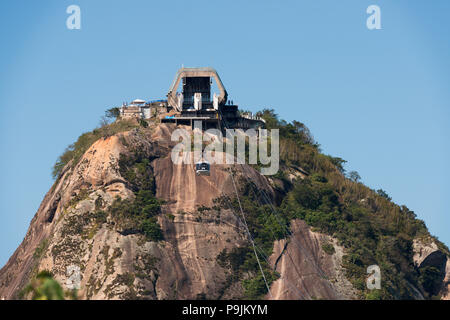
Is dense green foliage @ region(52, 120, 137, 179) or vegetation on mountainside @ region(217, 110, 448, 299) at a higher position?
dense green foliage @ region(52, 120, 137, 179)

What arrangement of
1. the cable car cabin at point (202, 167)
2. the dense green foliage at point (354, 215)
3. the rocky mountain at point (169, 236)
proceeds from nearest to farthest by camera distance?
the rocky mountain at point (169, 236), the cable car cabin at point (202, 167), the dense green foliage at point (354, 215)

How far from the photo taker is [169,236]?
117m

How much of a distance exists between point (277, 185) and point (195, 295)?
23.8 metres

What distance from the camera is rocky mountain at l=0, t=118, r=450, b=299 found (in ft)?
369

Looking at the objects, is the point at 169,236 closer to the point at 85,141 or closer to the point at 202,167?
the point at 202,167

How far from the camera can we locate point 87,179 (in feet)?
401

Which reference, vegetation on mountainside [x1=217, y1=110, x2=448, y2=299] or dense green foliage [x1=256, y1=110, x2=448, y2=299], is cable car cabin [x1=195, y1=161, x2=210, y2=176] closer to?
vegetation on mountainside [x1=217, y1=110, x2=448, y2=299]

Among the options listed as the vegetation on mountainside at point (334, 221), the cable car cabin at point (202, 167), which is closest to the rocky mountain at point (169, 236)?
the vegetation on mountainside at point (334, 221)

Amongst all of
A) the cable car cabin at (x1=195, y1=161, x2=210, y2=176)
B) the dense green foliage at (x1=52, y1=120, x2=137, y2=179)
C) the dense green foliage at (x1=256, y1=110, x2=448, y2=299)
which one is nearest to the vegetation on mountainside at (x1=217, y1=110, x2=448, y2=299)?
the dense green foliage at (x1=256, y1=110, x2=448, y2=299)

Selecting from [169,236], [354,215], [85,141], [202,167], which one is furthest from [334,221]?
[85,141]

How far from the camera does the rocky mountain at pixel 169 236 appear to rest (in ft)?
369

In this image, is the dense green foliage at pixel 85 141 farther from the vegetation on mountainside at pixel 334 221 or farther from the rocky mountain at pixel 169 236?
the vegetation on mountainside at pixel 334 221

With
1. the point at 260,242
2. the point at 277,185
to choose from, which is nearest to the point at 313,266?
the point at 260,242

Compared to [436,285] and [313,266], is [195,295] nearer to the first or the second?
[313,266]
